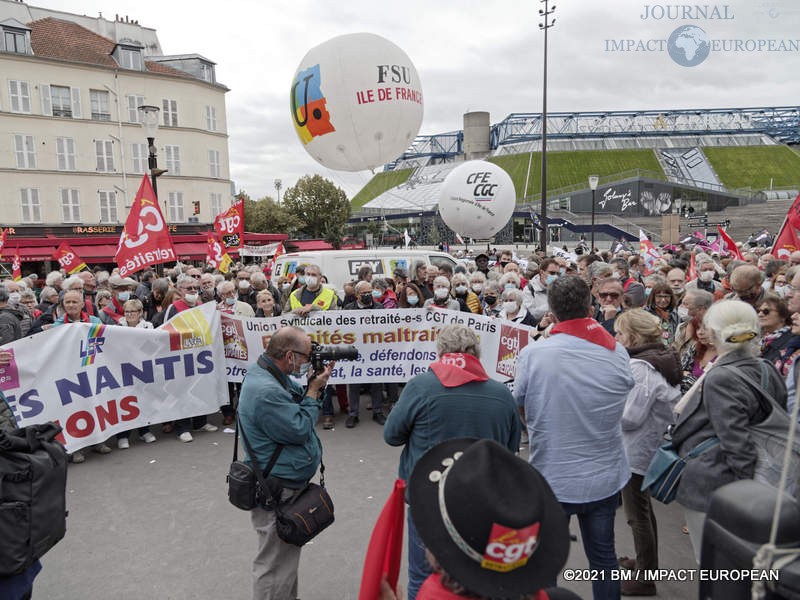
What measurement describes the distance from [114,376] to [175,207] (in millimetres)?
31770

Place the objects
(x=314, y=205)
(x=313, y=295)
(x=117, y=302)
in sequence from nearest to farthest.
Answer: (x=313, y=295), (x=117, y=302), (x=314, y=205)

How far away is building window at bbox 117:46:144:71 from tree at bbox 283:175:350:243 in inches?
794

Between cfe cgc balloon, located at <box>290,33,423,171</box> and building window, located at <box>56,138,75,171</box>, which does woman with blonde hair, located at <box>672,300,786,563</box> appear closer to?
cfe cgc balloon, located at <box>290,33,423,171</box>

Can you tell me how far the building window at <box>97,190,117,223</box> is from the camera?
3275cm

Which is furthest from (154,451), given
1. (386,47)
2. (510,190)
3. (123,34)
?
(123,34)

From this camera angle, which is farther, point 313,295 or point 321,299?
point 313,295

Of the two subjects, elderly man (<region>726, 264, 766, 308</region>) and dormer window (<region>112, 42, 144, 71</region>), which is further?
dormer window (<region>112, 42, 144, 71</region>)

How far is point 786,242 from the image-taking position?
29.1 feet

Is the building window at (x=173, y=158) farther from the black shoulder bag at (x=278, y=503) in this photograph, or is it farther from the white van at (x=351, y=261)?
the black shoulder bag at (x=278, y=503)

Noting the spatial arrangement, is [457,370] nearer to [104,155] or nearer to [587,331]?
[587,331]

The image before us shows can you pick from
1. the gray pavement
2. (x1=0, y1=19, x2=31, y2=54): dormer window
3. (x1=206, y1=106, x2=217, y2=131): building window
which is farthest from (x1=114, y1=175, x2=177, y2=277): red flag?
(x1=206, y1=106, x2=217, y2=131): building window

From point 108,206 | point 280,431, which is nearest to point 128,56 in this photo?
point 108,206

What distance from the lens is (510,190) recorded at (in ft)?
49.4

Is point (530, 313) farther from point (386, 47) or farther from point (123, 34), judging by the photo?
point (123, 34)
